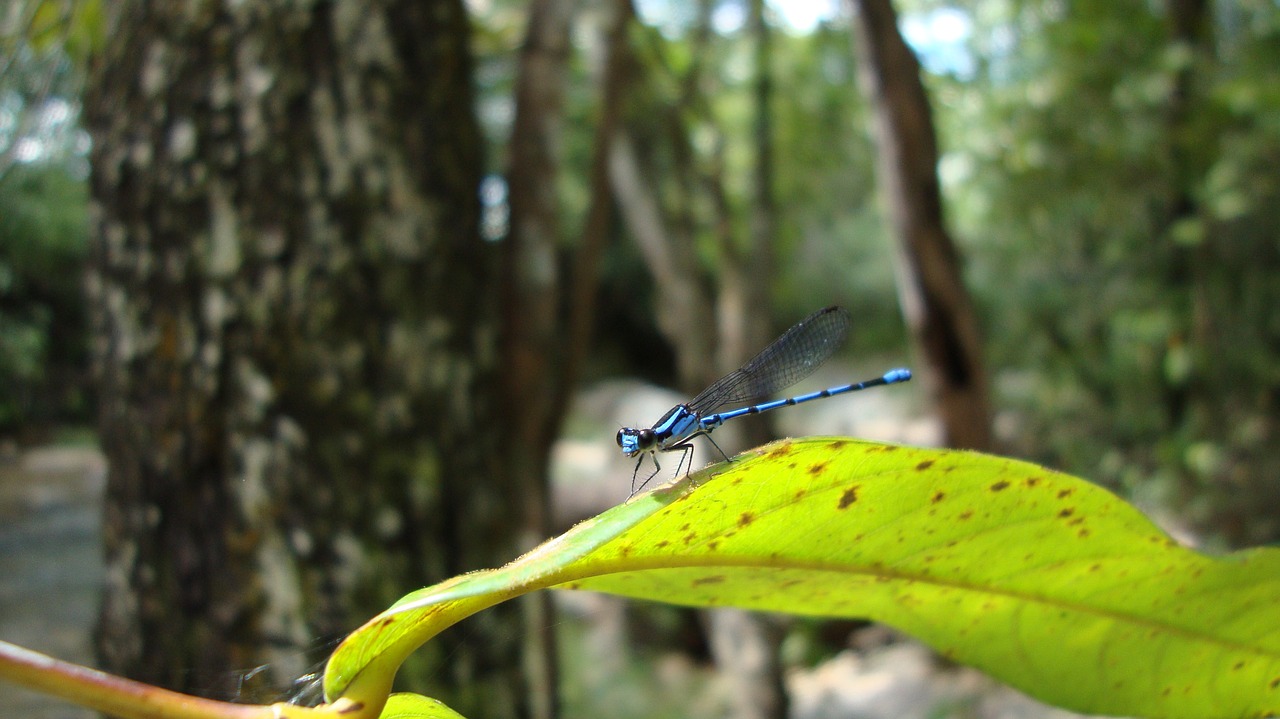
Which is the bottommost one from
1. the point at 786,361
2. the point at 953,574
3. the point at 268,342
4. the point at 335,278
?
the point at 953,574

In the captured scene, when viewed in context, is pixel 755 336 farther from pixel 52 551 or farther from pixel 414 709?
pixel 414 709

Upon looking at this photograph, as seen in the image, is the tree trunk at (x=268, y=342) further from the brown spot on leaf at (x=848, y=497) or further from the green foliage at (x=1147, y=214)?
the green foliage at (x=1147, y=214)

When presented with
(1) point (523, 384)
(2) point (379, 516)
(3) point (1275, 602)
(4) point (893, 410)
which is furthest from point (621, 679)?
(4) point (893, 410)

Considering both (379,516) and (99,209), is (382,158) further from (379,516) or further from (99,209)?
(379,516)

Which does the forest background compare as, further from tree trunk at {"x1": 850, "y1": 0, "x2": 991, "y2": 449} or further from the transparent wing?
the transparent wing

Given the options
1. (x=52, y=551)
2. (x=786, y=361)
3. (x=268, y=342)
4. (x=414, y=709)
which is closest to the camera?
(x=414, y=709)

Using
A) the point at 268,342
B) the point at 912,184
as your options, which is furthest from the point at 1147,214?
the point at 268,342

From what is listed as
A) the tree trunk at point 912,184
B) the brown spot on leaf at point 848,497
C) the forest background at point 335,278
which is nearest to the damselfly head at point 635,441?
the forest background at point 335,278
